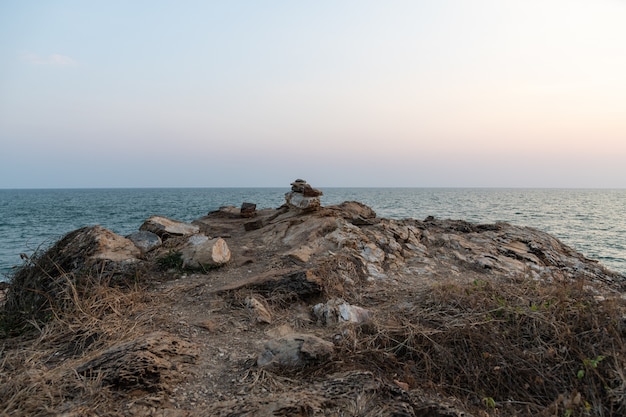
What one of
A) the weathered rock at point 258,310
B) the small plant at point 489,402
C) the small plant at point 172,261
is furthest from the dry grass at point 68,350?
the small plant at point 489,402

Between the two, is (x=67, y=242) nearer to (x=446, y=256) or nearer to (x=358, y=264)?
(x=358, y=264)

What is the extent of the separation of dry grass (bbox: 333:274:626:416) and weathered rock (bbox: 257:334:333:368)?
0.24 m

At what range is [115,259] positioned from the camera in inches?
244

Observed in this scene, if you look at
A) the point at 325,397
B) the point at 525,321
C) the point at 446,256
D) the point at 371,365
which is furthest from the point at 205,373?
the point at 446,256

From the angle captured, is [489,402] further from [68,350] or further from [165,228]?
[165,228]

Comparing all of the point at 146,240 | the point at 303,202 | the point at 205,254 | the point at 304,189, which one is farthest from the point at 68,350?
the point at 304,189

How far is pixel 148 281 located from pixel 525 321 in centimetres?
543

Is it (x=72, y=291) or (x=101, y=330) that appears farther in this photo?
(x=72, y=291)

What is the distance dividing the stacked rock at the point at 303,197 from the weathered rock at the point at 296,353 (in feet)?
20.4

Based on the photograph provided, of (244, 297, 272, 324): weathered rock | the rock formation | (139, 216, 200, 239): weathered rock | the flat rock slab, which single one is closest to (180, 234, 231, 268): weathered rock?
the rock formation

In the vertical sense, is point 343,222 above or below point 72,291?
above

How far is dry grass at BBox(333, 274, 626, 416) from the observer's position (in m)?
3.22

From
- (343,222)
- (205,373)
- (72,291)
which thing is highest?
(343,222)

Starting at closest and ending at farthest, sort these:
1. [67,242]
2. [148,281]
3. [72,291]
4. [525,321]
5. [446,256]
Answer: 1. [525,321]
2. [72,291]
3. [148,281]
4. [67,242]
5. [446,256]
